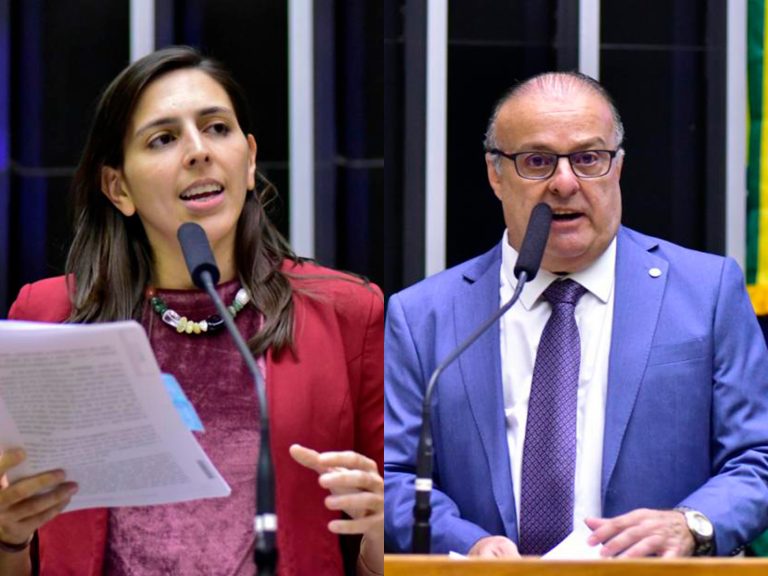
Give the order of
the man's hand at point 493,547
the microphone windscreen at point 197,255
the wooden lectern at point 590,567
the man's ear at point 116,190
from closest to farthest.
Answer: the wooden lectern at point 590,567 → the microphone windscreen at point 197,255 → the man's hand at point 493,547 → the man's ear at point 116,190

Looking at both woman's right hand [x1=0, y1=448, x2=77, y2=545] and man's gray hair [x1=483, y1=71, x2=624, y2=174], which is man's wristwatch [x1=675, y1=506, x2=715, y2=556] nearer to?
man's gray hair [x1=483, y1=71, x2=624, y2=174]

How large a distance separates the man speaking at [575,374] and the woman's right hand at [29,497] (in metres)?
0.54

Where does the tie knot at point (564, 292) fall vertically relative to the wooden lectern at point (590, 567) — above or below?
above

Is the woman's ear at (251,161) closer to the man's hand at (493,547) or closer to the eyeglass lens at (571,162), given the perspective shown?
the eyeglass lens at (571,162)

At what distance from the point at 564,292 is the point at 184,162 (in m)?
0.71

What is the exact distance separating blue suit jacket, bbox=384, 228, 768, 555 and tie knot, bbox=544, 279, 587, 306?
7 cm

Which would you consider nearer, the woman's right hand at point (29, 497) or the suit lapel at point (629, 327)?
the woman's right hand at point (29, 497)

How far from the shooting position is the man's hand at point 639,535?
1644 mm

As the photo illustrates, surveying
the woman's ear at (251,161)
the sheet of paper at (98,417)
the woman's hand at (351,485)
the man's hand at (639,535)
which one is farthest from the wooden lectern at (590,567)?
the woman's ear at (251,161)

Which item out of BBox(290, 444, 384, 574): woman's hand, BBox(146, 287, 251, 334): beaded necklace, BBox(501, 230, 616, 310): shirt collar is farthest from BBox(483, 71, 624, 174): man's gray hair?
BBox(290, 444, 384, 574): woman's hand

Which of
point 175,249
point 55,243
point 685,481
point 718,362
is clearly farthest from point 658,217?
point 55,243

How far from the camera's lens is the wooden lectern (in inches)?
45.4

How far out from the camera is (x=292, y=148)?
1.94 meters

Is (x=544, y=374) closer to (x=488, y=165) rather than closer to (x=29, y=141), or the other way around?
(x=488, y=165)
